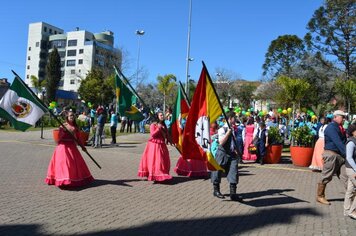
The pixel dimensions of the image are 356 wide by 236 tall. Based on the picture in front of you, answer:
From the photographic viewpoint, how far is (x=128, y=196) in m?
7.61

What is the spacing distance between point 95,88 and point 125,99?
150 feet

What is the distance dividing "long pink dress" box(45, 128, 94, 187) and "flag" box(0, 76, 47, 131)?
714 millimetres

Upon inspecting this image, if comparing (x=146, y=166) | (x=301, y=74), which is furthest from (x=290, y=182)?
(x=301, y=74)

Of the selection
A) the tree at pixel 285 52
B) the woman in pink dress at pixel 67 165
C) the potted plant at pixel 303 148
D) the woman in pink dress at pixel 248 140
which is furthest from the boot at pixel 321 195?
the tree at pixel 285 52

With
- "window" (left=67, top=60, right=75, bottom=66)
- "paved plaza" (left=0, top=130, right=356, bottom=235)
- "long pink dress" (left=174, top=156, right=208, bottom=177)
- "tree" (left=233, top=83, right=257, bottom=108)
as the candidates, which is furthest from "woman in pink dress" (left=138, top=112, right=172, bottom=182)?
"window" (left=67, top=60, right=75, bottom=66)

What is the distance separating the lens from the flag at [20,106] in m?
8.08

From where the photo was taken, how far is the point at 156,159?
29.5 feet

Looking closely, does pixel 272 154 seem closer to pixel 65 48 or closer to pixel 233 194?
pixel 233 194

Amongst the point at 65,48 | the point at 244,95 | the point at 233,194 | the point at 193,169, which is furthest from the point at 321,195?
the point at 65,48

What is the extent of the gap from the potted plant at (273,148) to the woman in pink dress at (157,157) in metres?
5.56

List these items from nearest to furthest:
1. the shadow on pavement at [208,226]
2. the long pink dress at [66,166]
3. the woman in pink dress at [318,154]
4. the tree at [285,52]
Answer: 1. the shadow on pavement at [208,226]
2. the long pink dress at [66,166]
3. the woman in pink dress at [318,154]
4. the tree at [285,52]

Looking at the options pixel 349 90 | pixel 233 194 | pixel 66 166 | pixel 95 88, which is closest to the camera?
pixel 233 194

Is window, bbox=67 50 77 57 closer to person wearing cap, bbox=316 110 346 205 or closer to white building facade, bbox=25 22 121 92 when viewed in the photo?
white building facade, bbox=25 22 121 92

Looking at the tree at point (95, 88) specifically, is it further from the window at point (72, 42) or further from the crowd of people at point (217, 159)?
the window at point (72, 42)
